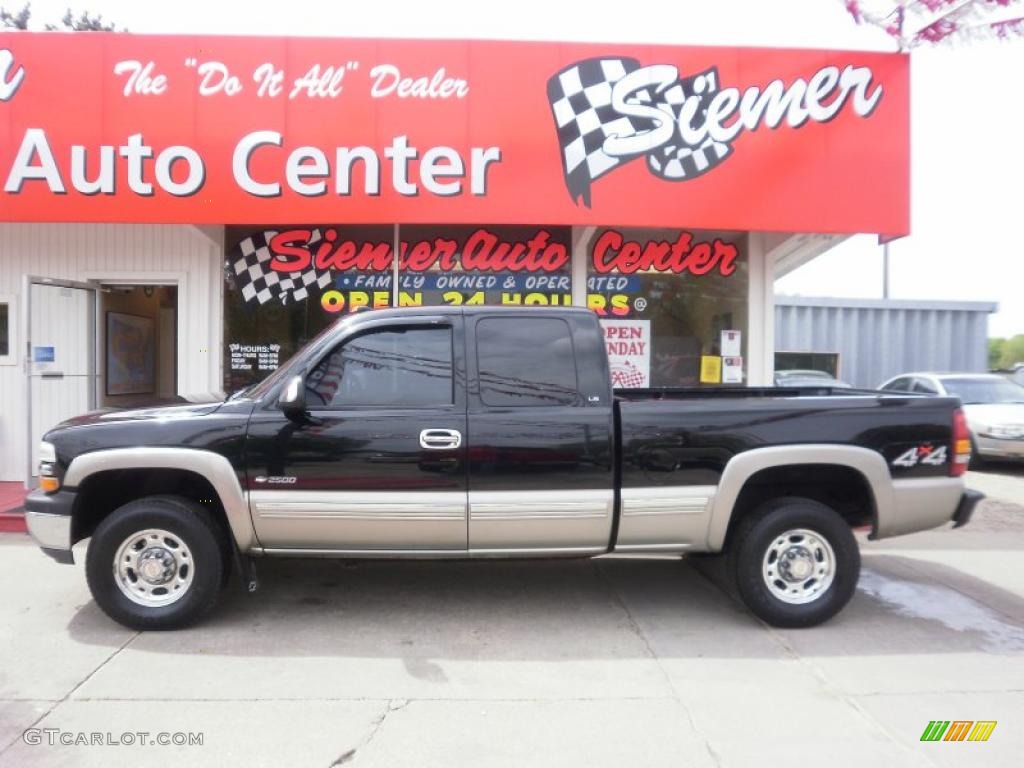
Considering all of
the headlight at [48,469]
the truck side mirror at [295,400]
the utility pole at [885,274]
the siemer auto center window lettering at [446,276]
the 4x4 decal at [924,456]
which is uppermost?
the utility pole at [885,274]

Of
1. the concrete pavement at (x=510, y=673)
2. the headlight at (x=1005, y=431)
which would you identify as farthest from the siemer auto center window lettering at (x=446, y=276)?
the headlight at (x=1005, y=431)

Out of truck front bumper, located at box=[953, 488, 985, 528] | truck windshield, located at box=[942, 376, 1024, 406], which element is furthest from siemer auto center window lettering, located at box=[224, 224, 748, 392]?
truck windshield, located at box=[942, 376, 1024, 406]

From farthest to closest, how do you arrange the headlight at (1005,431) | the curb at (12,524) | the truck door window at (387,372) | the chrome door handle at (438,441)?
the headlight at (1005,431), the curb at (12,524), the truck door window at (387,372), the chrome door handle at (438,441)

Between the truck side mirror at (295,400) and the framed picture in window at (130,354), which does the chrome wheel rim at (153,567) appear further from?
the framed picture in window at (130,354)

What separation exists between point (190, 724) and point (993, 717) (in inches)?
148

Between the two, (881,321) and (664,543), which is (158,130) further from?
(881,321)

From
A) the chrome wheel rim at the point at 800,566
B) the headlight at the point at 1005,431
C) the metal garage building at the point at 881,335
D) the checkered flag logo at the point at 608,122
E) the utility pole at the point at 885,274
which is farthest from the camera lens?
the utility pole at the point at 885,274

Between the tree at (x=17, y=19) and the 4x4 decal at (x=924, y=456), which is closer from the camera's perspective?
the 4x4 decal at (x=924, y=456)

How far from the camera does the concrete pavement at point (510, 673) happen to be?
3311 millimetres

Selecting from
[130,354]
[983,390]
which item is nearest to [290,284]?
[130,354]

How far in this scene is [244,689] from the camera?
3844 millimetres

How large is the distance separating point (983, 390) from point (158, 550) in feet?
40.7

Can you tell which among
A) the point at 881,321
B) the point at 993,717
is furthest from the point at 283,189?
the point at 881,321

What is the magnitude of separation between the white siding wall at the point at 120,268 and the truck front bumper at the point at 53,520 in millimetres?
4198
